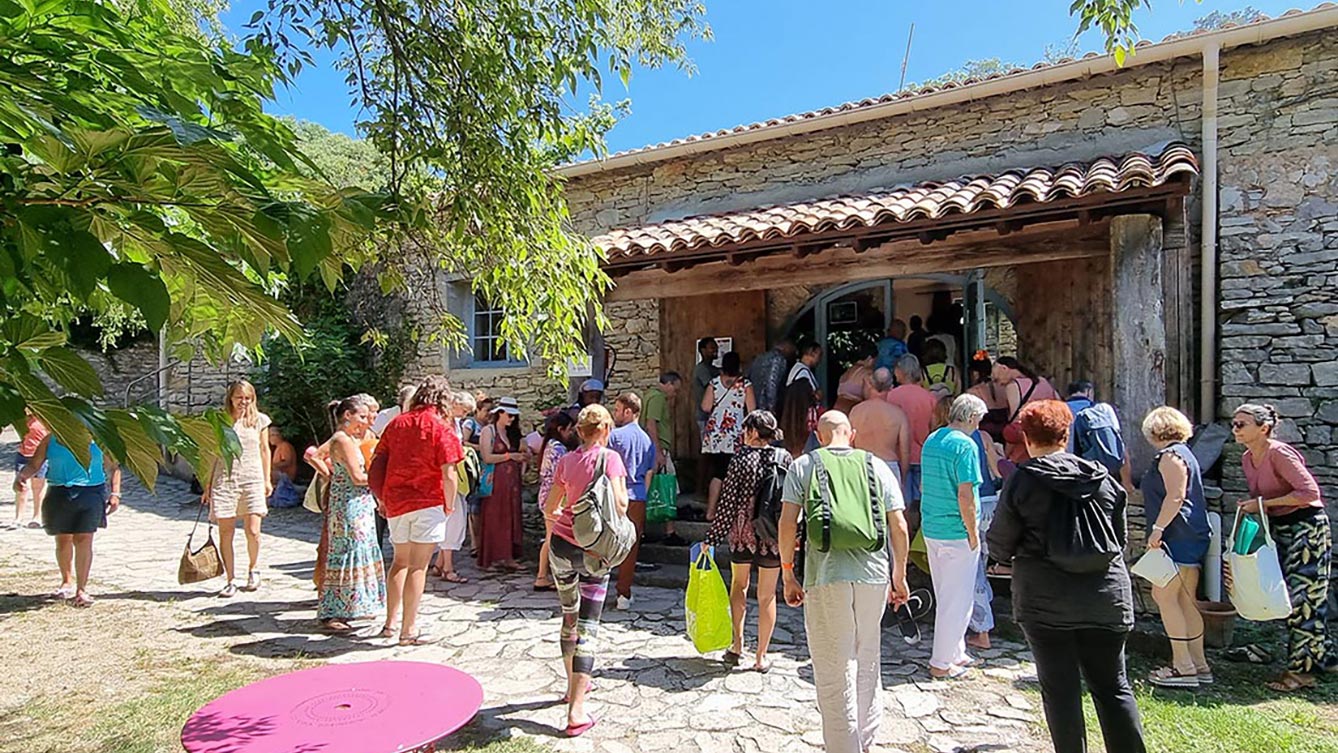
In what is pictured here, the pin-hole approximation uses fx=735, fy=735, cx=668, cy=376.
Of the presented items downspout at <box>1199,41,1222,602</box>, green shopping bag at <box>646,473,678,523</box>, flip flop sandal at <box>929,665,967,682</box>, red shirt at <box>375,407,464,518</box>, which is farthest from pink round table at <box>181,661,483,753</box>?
downspout at <box>1199,41,1222,602</box>

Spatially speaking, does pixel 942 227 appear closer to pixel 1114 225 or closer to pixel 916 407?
pixel 1114 225

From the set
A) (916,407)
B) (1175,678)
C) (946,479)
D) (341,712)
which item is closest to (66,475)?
(341,712)

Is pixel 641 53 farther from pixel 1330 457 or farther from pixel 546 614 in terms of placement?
pixel 1330 457

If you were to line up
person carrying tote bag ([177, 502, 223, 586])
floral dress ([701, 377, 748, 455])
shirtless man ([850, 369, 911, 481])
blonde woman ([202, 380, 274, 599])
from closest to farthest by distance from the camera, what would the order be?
shirtless man ([850, 369, 911, 481]), person carrying tote bag ([177, 502, 223, 586]), blonde woman ([202, 380, 274, 599]), floral dress ([701, 377, 748, 455])

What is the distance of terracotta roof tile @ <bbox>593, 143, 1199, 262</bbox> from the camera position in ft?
16.9

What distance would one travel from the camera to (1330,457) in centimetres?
562

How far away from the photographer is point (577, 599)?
12.2 feet

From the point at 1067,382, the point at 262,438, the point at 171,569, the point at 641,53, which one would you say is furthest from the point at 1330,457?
the point at 171,569

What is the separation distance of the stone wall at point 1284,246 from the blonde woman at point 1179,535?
1.98 meters

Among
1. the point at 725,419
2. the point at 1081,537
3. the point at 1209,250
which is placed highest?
the point at 1209,250

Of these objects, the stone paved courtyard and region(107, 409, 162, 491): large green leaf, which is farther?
the stone paved courtyard

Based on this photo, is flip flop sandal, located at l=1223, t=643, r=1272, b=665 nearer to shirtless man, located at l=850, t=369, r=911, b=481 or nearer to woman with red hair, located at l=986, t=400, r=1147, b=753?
shirtless man, located at l=850, t=369, r=911, b=481

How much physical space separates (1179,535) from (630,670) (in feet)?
10.7

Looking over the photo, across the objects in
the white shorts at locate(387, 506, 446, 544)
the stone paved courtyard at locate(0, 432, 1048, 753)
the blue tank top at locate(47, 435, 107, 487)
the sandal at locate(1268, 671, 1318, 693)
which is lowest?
the stone paved courtyard at locate(0, 432, 1048, 753)
